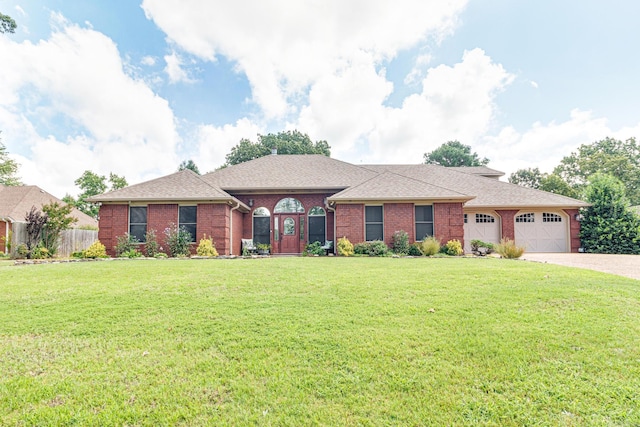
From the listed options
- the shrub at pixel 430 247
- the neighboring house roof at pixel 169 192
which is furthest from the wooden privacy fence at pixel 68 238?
the shrub at pixel 430 247

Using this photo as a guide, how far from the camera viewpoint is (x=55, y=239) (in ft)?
47.1

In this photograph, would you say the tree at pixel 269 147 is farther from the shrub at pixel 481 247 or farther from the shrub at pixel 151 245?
the shrub at pixel 481 247

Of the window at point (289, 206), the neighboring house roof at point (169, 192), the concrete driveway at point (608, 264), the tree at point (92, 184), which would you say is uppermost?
the tree at point (92, 184)

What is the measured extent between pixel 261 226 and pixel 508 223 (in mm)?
14153

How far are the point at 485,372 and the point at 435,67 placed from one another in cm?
1657

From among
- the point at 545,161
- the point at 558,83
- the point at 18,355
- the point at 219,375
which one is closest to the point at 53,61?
the point at 18,355

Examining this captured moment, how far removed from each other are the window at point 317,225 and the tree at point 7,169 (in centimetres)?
3073

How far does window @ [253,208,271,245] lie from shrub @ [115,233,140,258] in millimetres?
5556

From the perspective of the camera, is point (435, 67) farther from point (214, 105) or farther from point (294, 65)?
point (214, 105)

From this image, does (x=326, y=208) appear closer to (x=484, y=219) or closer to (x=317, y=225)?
(x=317, y=225)

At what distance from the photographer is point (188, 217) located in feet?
46.2

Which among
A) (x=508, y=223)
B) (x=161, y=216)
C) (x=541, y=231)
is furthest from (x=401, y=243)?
(x=161, y=216)

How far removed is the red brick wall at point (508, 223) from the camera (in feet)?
56.0

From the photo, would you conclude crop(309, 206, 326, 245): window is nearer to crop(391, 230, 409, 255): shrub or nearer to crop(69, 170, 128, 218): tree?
crop(391, 230, 409, 255): shrub
